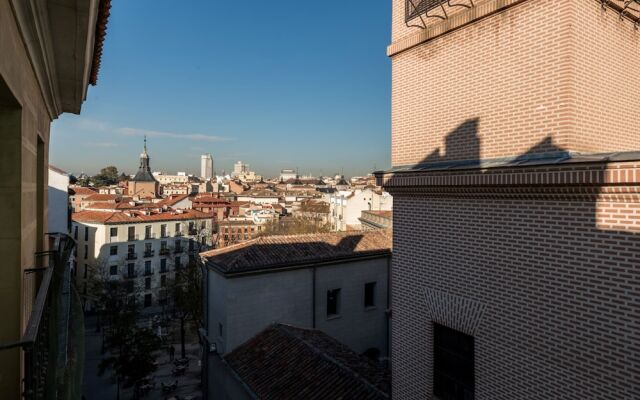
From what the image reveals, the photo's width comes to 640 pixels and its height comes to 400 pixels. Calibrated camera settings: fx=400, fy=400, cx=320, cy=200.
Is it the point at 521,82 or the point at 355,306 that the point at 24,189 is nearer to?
the point at 521,82

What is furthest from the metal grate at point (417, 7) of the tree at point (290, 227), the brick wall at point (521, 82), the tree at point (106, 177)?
the tree at point (106, 177)

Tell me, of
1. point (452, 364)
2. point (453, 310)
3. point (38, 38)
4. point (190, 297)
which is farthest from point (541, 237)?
point (190, 297)

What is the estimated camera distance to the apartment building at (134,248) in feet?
137

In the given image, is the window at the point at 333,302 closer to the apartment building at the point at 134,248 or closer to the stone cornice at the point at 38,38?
the stone cornice at the point at 38,38

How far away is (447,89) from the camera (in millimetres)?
6605

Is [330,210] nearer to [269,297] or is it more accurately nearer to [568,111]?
[269,297]

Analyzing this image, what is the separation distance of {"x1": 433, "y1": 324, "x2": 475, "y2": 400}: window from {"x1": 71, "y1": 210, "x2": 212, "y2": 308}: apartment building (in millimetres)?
36435

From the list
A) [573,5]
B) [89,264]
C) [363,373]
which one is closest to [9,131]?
[573,5]

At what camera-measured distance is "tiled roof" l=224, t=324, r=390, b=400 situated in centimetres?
988

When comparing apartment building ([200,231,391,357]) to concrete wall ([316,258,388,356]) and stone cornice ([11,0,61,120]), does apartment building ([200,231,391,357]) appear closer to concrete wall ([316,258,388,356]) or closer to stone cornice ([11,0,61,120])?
concrete wall ([316,258,388,356])

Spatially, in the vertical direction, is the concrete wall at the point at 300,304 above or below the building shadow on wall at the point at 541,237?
below

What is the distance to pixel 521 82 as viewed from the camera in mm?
5555

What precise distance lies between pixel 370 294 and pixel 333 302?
2.29 meters

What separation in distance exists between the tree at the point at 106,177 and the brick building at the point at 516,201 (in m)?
129
